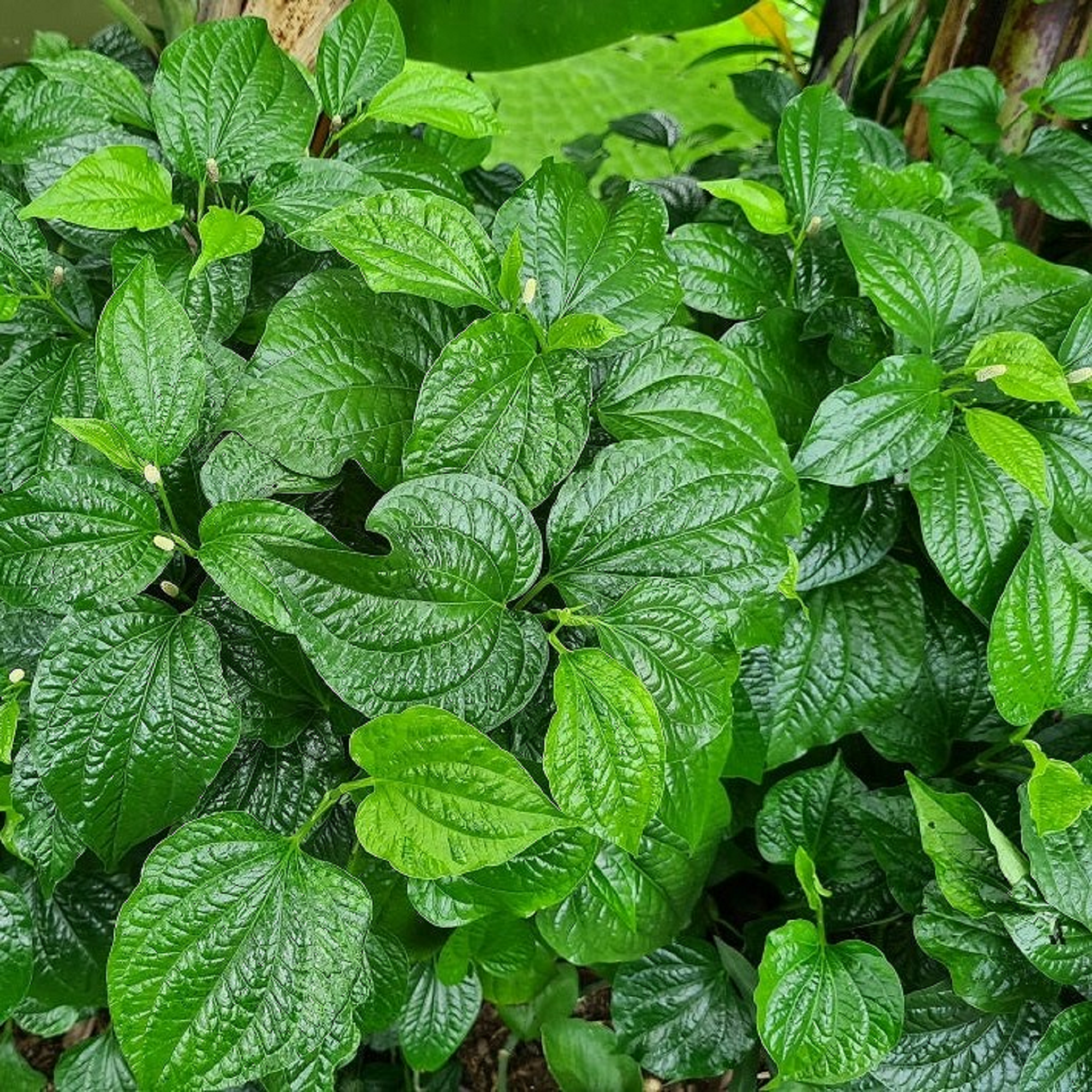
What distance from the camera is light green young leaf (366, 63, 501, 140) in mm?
731

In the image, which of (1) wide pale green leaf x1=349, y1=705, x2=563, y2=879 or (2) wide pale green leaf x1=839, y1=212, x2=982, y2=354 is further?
(2) wide pale green leaf x1=839, y1=212, x2=982, y2=354

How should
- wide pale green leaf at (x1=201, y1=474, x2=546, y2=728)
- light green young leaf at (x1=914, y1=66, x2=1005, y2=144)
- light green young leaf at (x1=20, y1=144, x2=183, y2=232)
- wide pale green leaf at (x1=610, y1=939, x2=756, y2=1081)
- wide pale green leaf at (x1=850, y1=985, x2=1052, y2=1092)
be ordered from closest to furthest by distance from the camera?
wide pale green leaf at (x1=201, y1=474, x2=546, y2=728)
light green young leaf at (x1=20, y1=144, x2=183, y2=232)
wide pale green leaf at (x1=850, y1=985, x2=1052, y2=1092)
wide pale green leaf at (x1=610, y1=939, x2=756, y2=1081)
light green young leaf at (x1=914, y1=66, x2=1005, y2=144)

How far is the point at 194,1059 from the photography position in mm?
506

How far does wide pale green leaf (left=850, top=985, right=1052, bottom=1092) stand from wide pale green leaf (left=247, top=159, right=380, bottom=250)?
689mm

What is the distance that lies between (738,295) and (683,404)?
0.17m

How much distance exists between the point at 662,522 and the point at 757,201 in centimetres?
30

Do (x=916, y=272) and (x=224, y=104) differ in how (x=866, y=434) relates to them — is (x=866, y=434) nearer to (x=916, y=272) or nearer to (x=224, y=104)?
(x=916, y=272)

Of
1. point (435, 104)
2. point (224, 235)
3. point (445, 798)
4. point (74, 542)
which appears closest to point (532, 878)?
point (445, 798)

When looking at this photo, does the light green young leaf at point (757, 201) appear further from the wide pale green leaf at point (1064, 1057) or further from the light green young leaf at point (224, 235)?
the wide pale green leaf at point (1064, 1057)

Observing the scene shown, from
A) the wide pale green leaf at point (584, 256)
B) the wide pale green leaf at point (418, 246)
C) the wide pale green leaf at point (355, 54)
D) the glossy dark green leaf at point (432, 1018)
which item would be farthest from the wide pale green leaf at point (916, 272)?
the glossy dark green leaf at point (432, 1018)

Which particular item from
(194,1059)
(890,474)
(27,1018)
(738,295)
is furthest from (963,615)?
(27,1018)

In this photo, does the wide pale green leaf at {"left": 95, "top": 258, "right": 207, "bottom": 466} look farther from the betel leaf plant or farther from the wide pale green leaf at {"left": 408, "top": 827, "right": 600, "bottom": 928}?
the wide pale green leaf at {"left": 408, "top": 827, "right": 600, "bottom": 928}

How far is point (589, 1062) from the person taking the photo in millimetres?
902

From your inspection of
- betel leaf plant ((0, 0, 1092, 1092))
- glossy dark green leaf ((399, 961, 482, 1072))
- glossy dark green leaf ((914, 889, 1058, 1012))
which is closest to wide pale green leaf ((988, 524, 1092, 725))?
betel leaf plant ((0, 0, 1092, 1092))
